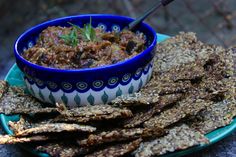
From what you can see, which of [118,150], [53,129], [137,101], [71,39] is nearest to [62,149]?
[53,129]

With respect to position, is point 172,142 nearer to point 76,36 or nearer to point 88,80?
point 88,80

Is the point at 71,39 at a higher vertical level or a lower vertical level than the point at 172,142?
higher

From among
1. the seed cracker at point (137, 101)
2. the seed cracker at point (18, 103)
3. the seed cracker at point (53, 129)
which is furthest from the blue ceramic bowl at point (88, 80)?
the seed cracker at point (53, 129)

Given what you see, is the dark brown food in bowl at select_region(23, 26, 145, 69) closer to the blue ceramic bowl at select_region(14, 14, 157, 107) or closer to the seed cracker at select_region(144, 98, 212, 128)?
the blue ceramic bowl at select_region(14, 14, 157, 107)

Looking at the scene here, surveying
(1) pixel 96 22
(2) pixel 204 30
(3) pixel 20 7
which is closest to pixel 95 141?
(1) pixel 96 22

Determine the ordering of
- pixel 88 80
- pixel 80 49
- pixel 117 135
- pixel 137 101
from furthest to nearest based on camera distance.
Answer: pixel 80 49, pixel 88 80, pixel 137 101, pixel 117 135

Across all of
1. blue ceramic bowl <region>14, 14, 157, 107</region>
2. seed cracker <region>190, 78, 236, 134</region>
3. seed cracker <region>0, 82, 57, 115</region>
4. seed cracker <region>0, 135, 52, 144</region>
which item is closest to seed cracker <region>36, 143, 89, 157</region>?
seed cracker <region>0, 135, 52, 144</region>

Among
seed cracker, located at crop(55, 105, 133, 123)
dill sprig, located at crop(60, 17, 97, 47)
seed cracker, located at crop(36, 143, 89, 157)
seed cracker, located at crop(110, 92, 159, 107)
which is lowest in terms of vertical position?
seed cracker, located at crop(36, 143, 89, 157)

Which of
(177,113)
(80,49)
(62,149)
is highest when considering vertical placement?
(80,49)

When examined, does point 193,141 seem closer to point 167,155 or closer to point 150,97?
point 167,155
